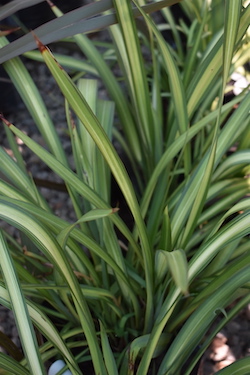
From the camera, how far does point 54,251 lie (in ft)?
2.26

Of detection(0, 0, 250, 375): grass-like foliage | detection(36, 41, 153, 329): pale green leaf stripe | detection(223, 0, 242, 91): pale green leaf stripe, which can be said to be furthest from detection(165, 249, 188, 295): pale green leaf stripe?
detection(223, 0, 242, 91): pale green leaf stripe

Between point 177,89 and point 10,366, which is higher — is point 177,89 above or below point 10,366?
above

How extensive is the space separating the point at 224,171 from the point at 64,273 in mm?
483

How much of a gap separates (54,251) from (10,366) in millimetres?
195

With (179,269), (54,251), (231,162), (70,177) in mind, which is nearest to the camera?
(179,269)

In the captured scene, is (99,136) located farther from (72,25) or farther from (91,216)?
(72,25)

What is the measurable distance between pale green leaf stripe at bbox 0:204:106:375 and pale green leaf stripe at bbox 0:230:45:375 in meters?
0.04

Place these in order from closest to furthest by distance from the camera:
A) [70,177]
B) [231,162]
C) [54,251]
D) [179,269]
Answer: [179,269] → [54,251] → [70,177] → [231,162]

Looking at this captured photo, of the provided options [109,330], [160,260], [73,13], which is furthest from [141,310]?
[73,13]

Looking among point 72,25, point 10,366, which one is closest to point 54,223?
point 10,366

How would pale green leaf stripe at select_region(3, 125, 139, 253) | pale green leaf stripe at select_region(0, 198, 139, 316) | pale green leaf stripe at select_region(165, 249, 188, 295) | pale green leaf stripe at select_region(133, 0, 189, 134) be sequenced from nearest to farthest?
pale green leaf stripe at select_region(165, 249, 188, 295) → pale green leaf stripe at select_region(0, 198, 139, 316) → pale green leaf stripe at select_region(3, 125, 139, 253) → pale green leaf stripe at select_region(133, 0, 189, 134)

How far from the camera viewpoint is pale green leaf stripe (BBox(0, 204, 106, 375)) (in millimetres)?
662

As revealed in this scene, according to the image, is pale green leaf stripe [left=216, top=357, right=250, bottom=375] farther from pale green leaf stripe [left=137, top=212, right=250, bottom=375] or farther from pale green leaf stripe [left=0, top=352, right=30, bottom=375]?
pale green leaf stripe [left=0, top=352, right=30, bottom=375]

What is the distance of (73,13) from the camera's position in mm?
800
